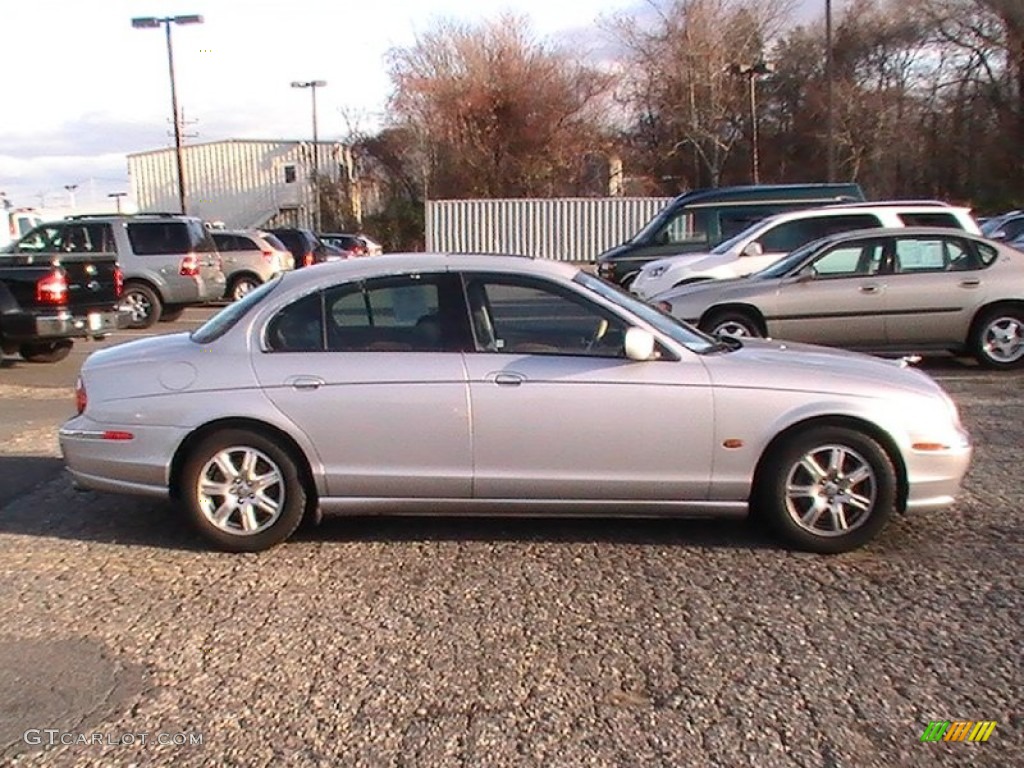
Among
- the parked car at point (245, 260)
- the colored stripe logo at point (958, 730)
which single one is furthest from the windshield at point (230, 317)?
the parked car at point (245, 260)

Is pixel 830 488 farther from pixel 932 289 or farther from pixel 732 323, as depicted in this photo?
pixel 932 289

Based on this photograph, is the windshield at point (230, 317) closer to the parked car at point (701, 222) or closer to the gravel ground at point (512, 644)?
the gravel ground at point (512, 644)

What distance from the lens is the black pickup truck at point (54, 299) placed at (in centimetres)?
1084

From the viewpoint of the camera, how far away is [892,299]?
10.2 metres

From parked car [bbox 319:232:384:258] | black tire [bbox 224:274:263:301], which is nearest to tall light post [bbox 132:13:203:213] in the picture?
parked car [bbox 319:232:384:258]

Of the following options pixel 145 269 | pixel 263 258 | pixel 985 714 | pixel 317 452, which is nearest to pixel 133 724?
pixel 317 452

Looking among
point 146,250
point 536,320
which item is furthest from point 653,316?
point 146,250

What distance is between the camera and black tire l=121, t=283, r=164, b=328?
1616 cm

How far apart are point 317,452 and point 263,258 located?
1521 cm

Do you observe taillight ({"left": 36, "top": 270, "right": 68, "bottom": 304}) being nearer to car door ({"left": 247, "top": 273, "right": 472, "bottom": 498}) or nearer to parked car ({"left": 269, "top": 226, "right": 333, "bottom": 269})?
car door ({"left": 247, "top": 273, "right": 472, "bottom": 498})

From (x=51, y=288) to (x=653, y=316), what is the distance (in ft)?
27.2

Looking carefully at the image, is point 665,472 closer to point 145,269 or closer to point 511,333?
point 511,333

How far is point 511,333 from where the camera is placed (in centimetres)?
496

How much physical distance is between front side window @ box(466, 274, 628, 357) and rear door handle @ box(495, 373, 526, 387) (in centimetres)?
15
